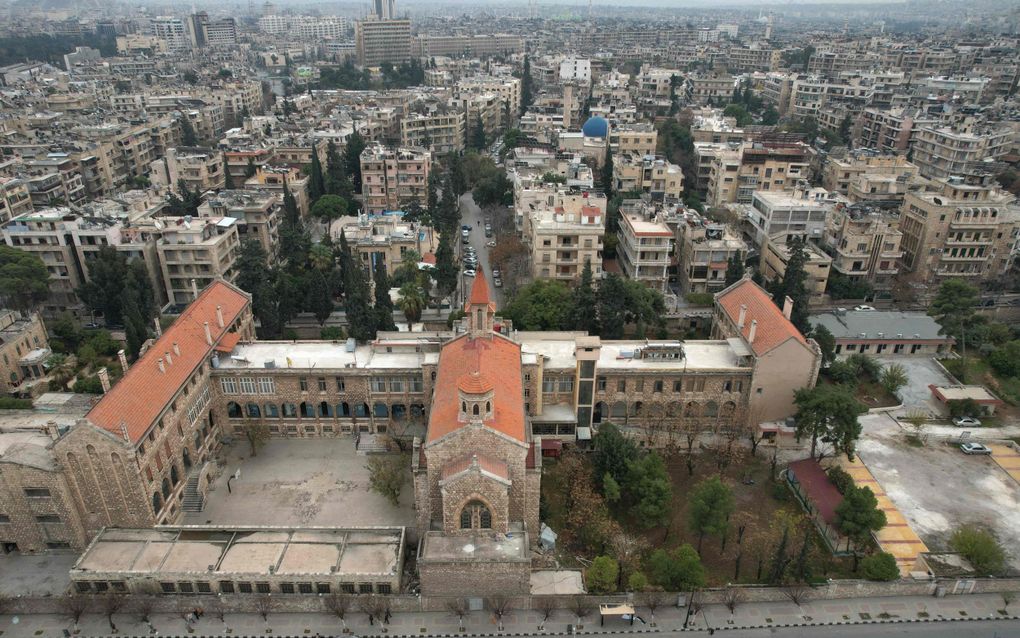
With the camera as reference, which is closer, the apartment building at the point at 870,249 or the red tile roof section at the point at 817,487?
the red tile roof section at the point at 817,487

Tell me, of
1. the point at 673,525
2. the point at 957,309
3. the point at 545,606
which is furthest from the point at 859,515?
the point at 957,309

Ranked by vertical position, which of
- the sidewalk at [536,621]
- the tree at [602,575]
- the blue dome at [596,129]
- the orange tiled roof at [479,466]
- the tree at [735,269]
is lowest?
the sidewalk at [536,621]

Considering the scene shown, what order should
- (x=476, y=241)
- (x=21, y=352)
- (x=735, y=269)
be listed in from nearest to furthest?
(x=21, y=352) → (x=735, y=269) → (x=476, y=241)

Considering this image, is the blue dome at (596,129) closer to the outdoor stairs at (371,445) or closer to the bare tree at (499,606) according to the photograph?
the outdoor stairs at (371,445)

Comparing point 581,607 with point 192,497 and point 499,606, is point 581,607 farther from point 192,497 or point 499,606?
point 192,497

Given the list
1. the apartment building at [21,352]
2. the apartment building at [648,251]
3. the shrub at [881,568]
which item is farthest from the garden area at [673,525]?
the apartment building at [21,352]

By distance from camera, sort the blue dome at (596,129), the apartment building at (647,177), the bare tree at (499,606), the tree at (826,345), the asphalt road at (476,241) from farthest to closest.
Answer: the blue dome at (596,129) → the apartment building at (647,177) → the asphalt road at (476,241) → the tree at (826,345) → the bare tree at (499,606)

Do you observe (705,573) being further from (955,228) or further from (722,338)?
(955,228)

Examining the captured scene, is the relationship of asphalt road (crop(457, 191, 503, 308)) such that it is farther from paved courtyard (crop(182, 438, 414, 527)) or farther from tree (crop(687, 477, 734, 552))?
tree (crop(687, 477, 734, 552))
